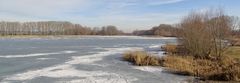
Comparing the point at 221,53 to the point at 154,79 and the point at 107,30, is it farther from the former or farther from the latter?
the point at 107,30

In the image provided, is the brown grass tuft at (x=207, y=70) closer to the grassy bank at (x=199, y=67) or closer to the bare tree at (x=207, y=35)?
the grassy bank at (x=199, y=67)

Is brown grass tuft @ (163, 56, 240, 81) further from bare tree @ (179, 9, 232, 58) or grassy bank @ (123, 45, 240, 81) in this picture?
bare tree @ (179, 9, 232, 58)

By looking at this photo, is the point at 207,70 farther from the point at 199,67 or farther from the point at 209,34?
the point at 209,34

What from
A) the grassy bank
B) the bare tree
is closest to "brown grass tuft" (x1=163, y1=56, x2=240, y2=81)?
the grassy bank

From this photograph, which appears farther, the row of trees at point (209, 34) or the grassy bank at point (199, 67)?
the row of trees at point (209, 34)

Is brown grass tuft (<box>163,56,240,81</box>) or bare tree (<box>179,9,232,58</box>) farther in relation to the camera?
bare tree (<box>179,9,232,58</box>)

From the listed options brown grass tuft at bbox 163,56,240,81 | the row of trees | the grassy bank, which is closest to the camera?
brown grass tuft at bbox 163,56,240,81

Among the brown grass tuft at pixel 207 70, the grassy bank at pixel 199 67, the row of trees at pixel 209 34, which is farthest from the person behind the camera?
the row of trees at pixel 209 34

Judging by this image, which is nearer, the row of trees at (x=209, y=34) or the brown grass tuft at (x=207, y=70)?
the brown grass tuft at (x=207, y=70)

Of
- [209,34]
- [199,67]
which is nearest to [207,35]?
[209,34]

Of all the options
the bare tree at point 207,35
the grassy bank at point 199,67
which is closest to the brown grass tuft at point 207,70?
the grassy bank at point 199,67

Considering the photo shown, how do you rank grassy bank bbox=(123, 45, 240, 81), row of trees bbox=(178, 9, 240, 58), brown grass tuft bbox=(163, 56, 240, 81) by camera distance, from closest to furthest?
brown grass tuft bbox=(163, 56, 240, 81) → grassy bank bbox=(123, 45, 240, 81) → row of trees bbox=(178, 9, 240, 58)

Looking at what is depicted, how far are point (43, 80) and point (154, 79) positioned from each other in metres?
5.25

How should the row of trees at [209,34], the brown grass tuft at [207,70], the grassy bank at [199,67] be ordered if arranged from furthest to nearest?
the row of trees at [209,34] < the grassy bank at [199,67] < the brown grass tuft at [207,70]
